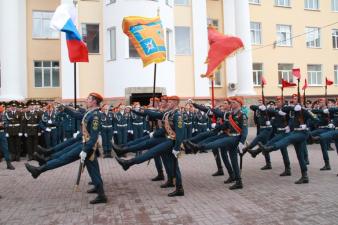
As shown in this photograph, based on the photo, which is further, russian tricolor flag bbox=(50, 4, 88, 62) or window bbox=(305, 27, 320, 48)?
window bbox=(305, 27, 320, 48)

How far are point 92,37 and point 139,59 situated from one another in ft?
11.9

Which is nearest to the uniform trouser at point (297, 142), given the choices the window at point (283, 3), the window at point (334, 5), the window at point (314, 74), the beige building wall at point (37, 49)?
the beige building wall at point (37, 49)

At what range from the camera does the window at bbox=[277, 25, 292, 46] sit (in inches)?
1190

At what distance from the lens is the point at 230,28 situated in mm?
27688

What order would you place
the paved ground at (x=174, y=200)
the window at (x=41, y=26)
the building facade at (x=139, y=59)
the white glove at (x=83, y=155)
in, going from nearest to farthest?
the paved ground at (x=174, y=200)
the white glove at (x=83, y=155)
the building facade at (x=139, y=59)
the window at (x=41, y=26)

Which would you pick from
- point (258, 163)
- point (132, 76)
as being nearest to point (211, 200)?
point (258, 163)

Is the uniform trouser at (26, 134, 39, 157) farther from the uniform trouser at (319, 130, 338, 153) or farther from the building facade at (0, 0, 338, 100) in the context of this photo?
the uniform trouser at (319, 130, 338, 153)

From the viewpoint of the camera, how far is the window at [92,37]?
77.4ft

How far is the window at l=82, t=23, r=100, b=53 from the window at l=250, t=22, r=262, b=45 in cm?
1203

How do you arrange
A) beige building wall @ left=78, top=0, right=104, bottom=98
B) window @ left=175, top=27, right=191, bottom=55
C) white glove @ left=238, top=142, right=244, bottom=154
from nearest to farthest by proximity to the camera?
white glove @ left=238, top=142, right=244, bottom=154
beige building wall @ left=78, top=0, right=104, bottom=98
window @ left=175, top=27, right=191, bottom=55

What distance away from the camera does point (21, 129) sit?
45.6 ft

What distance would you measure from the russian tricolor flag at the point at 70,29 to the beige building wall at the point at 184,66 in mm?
14896

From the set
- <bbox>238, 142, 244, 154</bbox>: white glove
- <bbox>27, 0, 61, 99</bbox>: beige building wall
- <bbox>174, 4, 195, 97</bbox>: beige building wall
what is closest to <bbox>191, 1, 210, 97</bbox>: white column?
<bbox>174, 4, 195, 97</bbox>: beige building wall

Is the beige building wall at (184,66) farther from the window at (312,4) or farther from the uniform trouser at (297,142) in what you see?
the uniform trouser at (297,142)
